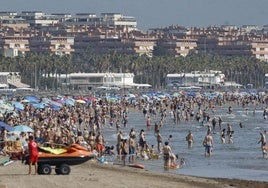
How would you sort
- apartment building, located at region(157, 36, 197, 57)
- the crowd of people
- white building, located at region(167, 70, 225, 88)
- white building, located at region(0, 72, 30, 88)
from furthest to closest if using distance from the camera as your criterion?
apartment building, located at region(157, 36, 197, 57), white building, located at region(167, 70, 225, 88), white building, located at region(0, 72, 30, 88), the crowd of people

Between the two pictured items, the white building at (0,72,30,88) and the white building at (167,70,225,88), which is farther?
the white building at (167,70,225,88)

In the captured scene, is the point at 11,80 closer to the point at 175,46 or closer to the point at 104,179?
the point at 175,46

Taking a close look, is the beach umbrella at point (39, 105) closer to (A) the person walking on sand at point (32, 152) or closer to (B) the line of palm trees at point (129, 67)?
(A) the person walking on sand at point (32, 152)

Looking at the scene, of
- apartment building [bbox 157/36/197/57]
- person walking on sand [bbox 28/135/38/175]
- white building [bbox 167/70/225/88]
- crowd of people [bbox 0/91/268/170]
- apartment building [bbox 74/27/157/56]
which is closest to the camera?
person walking on sand [bbox 28/135/38/175]

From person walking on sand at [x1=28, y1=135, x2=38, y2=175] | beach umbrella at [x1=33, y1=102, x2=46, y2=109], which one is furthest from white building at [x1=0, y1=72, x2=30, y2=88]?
person walking on sand at [x1=28, y1=135, x2=38, y2=175]

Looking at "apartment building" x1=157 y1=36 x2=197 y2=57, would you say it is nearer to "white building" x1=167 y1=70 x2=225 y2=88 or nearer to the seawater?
"white building" x1=167 y1=70 x2=225 y2=88

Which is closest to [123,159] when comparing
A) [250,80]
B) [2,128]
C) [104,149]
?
[104,149]

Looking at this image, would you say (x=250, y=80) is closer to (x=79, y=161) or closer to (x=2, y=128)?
(x=2, y=128)

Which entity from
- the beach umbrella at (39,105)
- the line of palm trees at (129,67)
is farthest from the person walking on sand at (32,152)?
the line of palm trees at (129,67)

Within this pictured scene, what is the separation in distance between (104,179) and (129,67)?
118m

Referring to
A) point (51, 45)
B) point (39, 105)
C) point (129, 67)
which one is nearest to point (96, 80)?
point (129, 67)

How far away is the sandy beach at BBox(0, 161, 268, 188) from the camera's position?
21031 mm

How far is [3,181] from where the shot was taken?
69.2 feet

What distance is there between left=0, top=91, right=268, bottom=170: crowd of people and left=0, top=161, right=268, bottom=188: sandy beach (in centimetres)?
112
